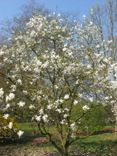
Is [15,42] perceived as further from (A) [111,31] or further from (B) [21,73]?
(A) [111,31]

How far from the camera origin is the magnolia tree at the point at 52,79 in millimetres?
10125

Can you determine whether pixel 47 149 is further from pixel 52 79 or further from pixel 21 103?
pixel 21 103

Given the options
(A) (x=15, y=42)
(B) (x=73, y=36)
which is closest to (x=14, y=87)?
(A) (x=15, y=42)

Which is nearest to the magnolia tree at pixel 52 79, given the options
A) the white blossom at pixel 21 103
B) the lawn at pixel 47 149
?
the white blossom at pixel 21 103

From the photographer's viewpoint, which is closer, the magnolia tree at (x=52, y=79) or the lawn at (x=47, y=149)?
the magnolia tree at (x=52, y=79)

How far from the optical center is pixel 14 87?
9.95m

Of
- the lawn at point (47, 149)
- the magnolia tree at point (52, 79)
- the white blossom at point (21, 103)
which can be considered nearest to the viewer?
the white blossom at point (21, 103)

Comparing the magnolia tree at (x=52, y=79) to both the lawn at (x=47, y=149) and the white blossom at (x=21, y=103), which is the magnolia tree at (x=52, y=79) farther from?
the lawn at (x=47, y=149)

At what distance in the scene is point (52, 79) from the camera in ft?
36.5

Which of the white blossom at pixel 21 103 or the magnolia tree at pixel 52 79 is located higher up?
the magnolia tree at pixel 52 79

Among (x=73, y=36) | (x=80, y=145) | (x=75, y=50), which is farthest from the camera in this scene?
(x=80, y=145)

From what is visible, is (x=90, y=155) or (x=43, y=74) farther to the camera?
(x=90, y=155)

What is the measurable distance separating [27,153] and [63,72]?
602 centimetres

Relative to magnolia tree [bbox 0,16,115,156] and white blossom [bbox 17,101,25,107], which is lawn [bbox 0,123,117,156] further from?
white blossom [bbox 17,101,25,107]
